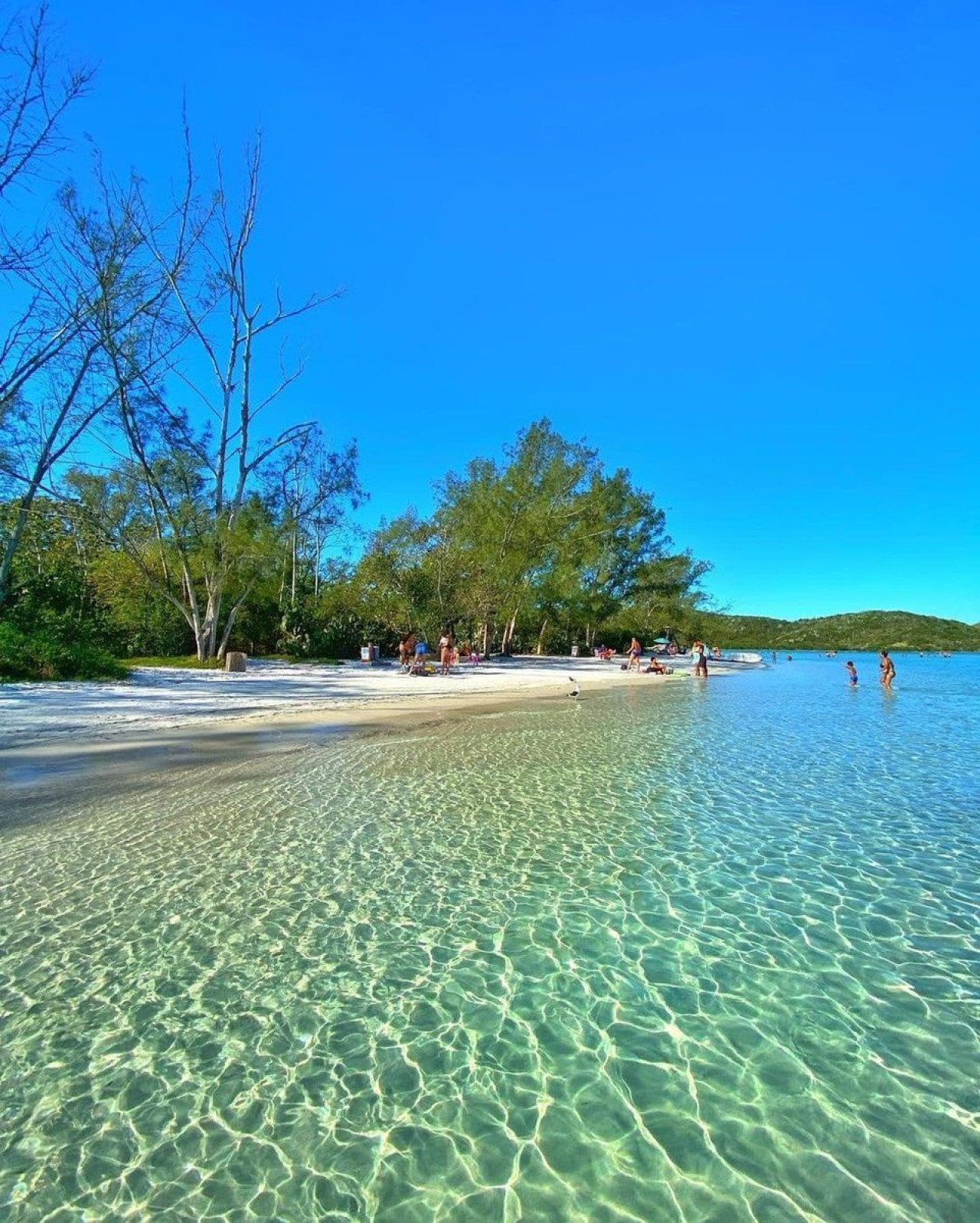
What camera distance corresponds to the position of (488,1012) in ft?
10.7

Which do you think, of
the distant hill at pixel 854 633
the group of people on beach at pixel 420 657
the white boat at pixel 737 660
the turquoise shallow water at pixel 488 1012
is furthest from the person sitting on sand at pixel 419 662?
the distant hill at pixel 854 633

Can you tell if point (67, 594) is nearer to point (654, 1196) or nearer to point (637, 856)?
point (637, 856)

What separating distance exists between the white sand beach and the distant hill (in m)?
69.2

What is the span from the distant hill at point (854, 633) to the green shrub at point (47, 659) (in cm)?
7820

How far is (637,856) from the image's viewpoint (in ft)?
17.7

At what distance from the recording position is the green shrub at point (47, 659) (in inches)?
615

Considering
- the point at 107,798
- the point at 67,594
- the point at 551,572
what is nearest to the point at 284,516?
the point at 67,594

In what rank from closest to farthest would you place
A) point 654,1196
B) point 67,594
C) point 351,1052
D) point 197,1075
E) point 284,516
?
point 654,1196
point 197,1075
point 351,1052
point 67,594
point 284,516

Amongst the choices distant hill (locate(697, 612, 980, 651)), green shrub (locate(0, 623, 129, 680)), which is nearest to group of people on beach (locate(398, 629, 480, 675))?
green shrub (locate(0, 623, 129, 680))

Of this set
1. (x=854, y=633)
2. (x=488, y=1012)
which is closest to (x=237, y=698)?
(x=488, y=1012)

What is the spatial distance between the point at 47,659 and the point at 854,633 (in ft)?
369

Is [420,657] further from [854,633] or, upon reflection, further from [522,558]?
[854,633]

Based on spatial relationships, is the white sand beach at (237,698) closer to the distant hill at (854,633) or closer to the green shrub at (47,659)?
the green shrub at (47,659)

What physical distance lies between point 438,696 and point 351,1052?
15.0 metres
